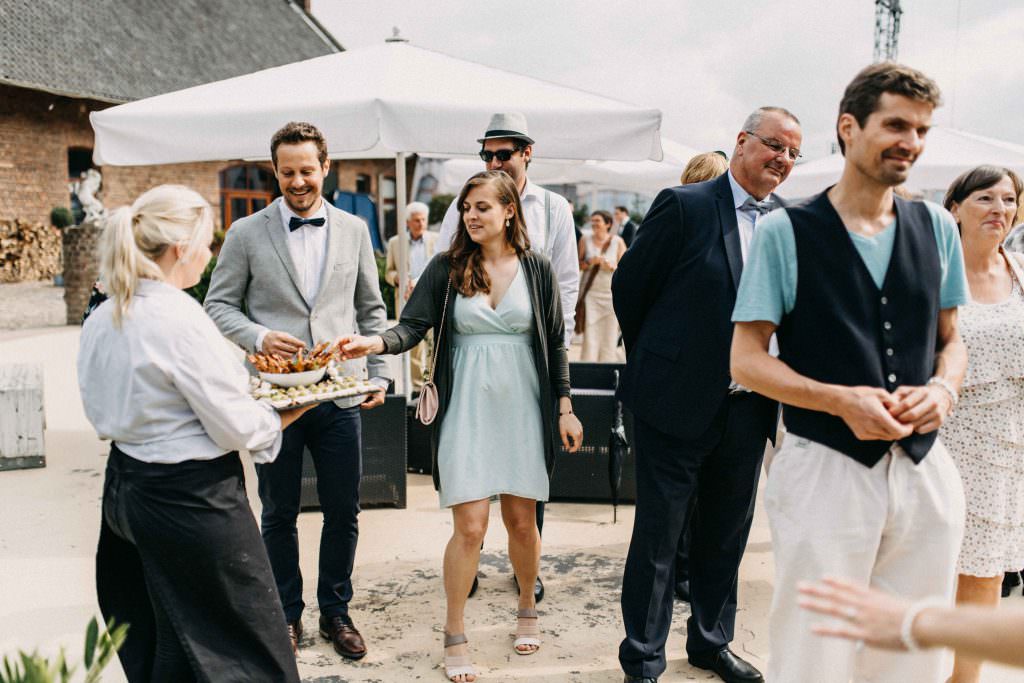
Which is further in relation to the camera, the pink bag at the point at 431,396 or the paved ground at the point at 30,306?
the paved ground at the point at 30,306

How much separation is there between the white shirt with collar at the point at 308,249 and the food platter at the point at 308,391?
2.28 feet

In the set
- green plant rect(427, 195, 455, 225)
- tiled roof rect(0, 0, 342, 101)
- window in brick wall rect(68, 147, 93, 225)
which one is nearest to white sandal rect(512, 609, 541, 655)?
tiled roof rect(0, 0, 342, 101)

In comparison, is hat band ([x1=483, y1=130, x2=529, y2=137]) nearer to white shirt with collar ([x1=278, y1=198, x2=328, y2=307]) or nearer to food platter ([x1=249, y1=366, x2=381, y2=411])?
white shirt with collar ([x1=278, y1=198, x2=328, y2=307])

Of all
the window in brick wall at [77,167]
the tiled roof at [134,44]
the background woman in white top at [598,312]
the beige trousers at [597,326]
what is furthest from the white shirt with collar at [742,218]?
the window in brick wall at [77,167]

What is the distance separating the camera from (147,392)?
2.27 metres

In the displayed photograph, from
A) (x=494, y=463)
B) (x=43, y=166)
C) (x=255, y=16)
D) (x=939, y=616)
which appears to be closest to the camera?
(x=939, y=616)

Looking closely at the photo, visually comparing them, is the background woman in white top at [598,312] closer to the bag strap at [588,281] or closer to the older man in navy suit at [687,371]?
the bag strap at [588,281]

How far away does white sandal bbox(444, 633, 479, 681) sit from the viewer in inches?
132

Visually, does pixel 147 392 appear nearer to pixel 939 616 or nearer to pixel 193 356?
pixel 193 356

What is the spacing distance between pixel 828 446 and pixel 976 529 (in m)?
1.33

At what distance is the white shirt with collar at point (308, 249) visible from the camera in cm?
359

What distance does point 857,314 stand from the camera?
83.7 inches

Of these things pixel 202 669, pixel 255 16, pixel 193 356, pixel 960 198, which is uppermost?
pixel 255 16

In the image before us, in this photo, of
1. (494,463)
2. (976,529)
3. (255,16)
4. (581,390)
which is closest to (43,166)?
(255,16)
